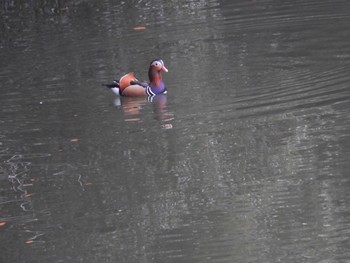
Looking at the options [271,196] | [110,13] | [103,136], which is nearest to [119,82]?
[103,136]

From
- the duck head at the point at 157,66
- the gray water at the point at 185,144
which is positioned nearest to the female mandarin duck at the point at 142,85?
the duck head at the point at 157,66

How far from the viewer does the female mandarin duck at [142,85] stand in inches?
459

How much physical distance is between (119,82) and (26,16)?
6657mm

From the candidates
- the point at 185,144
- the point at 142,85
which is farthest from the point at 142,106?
the point at 185,144

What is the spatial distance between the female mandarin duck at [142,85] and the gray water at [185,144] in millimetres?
103

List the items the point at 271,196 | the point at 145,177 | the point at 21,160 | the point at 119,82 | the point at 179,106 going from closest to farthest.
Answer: the point at 271,196 < the point at 145,177 < the point at 21,160 < the point at 179,106 < the point at 119,82

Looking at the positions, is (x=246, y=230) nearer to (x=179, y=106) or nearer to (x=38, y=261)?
(x=38, y=261)

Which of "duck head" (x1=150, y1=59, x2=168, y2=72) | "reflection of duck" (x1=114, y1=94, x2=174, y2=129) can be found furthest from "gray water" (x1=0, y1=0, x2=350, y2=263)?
"duck head" (x1=150, y1=59, x2=168, y2=72)

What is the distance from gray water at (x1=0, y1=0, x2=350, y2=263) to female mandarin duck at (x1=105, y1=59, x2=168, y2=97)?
0.10 meters

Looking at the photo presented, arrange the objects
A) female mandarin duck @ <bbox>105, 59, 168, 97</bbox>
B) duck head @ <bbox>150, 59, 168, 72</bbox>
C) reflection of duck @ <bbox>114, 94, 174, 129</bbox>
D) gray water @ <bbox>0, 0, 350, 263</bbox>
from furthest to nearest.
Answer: duck head @ <bbox>150, 59, 168, 72</bbox>
female mandarin duck @ <bbox>105, 59, 168, 97</bbox>
reflection of duck @ <bbox>114, 94, 174, 129</bbox>
gray water @ <bbox>0, 0, 350, 263</bbox>

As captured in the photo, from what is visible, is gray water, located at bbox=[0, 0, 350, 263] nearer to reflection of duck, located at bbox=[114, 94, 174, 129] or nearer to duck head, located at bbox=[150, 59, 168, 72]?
reflection of duck, located at bbox=[114, 94, 174, 129]

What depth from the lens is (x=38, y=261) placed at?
7113 mm

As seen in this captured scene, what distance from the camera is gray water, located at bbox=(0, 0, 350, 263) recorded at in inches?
287

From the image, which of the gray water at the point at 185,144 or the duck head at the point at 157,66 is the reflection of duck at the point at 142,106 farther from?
the duck head at the point at 157,66
